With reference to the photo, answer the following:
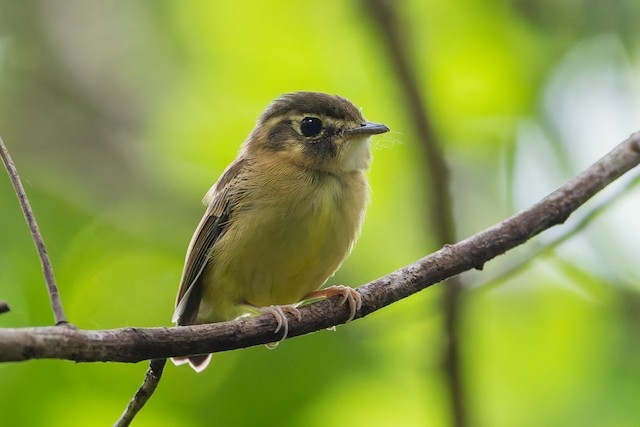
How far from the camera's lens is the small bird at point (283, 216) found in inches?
190

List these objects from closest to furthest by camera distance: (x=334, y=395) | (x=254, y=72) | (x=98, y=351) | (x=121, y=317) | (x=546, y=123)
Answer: (x=98, y=351) → (x=334, y=395) → (x=121, y=317) → (x=546, y=123) → (x=254, y=72)

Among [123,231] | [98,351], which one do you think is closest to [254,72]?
[123,231]

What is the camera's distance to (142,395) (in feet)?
11.7

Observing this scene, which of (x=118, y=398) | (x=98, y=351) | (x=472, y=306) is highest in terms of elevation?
(x=472, y=306)

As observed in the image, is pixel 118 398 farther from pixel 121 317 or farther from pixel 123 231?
pixel 123 231

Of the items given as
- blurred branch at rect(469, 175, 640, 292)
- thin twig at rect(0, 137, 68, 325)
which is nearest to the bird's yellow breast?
blurred branch at rect(469, 175, 640, 292)

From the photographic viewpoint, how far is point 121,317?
235 inches

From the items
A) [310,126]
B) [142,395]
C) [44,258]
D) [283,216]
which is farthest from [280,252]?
[44,258]

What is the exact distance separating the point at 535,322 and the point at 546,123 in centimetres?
167

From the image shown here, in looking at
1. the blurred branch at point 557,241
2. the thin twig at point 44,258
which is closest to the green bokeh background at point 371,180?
the blurred branch at point 557,241

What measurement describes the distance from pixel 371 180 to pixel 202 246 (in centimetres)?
192

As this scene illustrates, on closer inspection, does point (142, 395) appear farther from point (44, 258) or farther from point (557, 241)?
point (557, 241)

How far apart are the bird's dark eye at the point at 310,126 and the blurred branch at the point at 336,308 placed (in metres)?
1.46

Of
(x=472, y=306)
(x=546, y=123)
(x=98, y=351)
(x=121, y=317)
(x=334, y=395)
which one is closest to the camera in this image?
(x=98, y=351)
